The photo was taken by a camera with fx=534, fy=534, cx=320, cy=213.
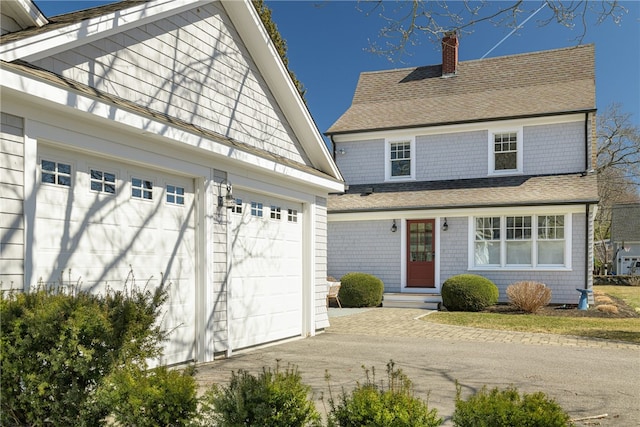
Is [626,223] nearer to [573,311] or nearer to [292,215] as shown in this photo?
[573,311]

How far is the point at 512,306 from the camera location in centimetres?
1622

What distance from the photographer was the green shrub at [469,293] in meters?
15.8

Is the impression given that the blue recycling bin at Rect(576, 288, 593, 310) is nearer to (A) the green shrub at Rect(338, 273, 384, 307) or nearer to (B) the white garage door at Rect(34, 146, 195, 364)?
(A) the green shrub at Rect(338, 273, 384, 307)

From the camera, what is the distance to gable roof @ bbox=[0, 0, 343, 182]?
5301 mm

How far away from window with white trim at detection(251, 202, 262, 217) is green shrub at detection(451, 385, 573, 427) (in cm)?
662

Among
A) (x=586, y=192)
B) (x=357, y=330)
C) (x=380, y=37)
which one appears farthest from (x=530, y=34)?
(x=586, y=192)

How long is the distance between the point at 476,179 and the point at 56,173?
15143 millimetres

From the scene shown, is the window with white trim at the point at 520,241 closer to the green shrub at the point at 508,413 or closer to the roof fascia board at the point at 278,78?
the roof fascia board at the point at 278,78

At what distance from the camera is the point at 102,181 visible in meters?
6.44

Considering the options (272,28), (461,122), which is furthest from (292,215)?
(461,122)

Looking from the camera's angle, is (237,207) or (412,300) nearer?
(237,207)

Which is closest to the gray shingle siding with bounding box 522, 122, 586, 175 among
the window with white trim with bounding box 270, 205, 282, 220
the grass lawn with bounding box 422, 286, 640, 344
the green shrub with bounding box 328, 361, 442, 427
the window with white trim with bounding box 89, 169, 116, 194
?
the grass lawn with bounding box 422, 286, 640, 344

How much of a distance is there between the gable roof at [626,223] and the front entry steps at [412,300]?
24701 millimetres

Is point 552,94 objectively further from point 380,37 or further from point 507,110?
point 380,37
